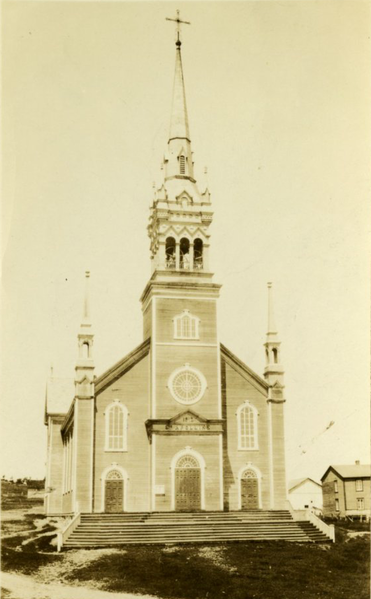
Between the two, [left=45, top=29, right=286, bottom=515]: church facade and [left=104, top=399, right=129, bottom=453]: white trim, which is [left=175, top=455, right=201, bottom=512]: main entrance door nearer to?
[left=45, top=29, right=286, bottom=515]: church facade

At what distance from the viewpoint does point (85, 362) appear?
138 ft

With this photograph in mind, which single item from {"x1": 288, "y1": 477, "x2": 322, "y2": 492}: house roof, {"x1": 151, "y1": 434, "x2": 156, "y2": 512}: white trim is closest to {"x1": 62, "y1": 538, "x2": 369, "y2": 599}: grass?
{"x1": 151, "y1": 434, "x2": 156, "y2": 512}: white trim

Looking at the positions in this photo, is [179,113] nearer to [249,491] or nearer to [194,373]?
[194,373]

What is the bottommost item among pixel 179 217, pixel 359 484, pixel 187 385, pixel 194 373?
pixel 359 484

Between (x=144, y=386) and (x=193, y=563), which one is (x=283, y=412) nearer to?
(x=144, y=386)

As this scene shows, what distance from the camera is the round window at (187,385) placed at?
42.7 m

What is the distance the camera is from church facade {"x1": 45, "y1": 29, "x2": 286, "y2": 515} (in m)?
41.5

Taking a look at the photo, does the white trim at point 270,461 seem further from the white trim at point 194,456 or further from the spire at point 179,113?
the spire at point 179,113

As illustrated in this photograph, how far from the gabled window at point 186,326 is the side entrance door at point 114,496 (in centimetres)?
872

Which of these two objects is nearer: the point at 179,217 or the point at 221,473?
the point at 221,473

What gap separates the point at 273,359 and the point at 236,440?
203 inches

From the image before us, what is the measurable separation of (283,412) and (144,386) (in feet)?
26.6

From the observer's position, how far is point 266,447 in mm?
43781

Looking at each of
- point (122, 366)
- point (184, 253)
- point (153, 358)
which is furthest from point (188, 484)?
point (184, 253)
